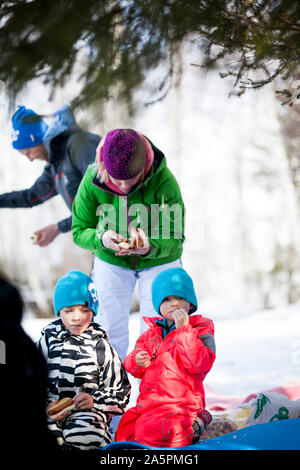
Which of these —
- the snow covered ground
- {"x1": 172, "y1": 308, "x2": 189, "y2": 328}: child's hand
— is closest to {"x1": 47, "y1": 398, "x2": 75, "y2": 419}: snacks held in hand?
{"x1": 172, "y1": 308, "x2": 189, "y2": 328}: child's hand

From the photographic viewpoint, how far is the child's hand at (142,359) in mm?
2027

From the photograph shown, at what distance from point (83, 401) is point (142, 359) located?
0.86 feet

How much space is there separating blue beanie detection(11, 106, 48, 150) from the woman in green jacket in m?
0.53

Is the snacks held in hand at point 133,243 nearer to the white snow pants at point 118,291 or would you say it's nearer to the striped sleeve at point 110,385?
the white snow pants at point 118,291

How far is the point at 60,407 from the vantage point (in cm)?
193

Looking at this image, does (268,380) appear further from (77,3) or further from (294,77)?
(77,3)

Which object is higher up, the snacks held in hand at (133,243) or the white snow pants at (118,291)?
the snacks held in hand at (133,243)

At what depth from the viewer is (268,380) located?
3049 millimetres

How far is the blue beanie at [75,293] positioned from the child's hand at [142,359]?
9.8 inches

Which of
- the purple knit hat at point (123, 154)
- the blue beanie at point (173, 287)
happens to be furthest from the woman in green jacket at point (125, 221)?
the blue beanie at point (173, 287)

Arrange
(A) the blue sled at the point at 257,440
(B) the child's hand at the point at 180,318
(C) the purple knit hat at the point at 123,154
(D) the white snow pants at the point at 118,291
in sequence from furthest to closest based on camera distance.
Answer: (D) the white snow pants at the point at 118,291 < (C) the purple knit hat at the point at 123,154 < (B) the child's hand at the point at 180,318 < (A) the blue sled at the point at 257,440

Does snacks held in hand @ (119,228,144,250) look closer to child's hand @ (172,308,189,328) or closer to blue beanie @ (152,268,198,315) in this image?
blue beanie @ (152,268,198,315)

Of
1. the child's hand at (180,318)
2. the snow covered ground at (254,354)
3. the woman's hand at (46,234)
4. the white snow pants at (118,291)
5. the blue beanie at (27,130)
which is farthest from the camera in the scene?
the woman's hand at (46,234)

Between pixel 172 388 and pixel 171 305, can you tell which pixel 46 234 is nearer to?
pixel 171 305
